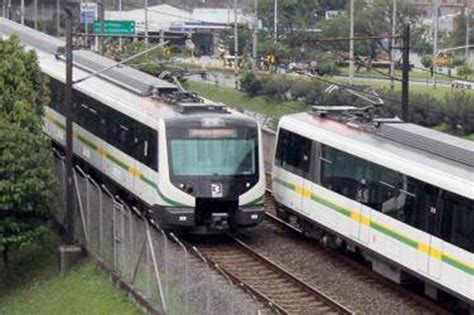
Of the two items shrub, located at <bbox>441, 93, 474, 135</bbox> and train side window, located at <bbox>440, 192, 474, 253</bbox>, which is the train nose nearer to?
train side window, located at <bbox>440, 192, 474, 253</bbox>

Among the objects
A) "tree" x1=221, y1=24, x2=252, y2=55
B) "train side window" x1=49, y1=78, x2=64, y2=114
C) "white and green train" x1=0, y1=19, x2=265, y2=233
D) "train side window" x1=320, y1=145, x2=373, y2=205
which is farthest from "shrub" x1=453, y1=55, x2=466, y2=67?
"train side window" x1=320, y1=145, x2=373, y2=205

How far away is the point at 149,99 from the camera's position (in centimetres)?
3120

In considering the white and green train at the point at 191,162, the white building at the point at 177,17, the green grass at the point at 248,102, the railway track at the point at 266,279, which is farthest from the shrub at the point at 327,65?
the railway track at the point at 266,279

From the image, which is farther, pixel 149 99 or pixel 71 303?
pixel 149 99

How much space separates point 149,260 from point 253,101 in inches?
1744

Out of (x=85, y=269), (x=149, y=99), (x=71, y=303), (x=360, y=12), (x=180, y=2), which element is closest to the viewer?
(x=71, y=303)

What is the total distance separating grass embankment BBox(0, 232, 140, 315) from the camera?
26.0 metres

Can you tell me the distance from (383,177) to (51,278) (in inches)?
361

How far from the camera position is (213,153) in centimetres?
2777

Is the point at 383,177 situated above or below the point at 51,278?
above

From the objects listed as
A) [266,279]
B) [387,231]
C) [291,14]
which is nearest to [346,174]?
[387,231]

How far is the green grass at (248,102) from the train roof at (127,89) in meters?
21.8

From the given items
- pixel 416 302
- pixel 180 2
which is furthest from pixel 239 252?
pixel 180 2

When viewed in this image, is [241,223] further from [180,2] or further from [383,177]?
[180,2]
